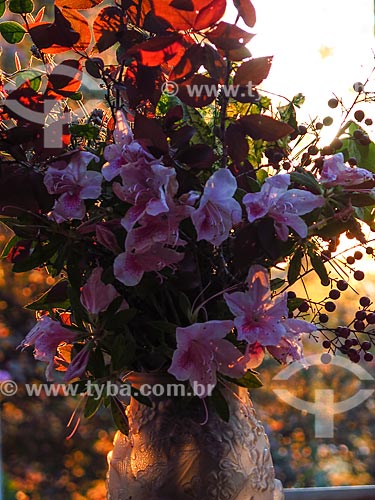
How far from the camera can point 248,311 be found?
2.06 ft

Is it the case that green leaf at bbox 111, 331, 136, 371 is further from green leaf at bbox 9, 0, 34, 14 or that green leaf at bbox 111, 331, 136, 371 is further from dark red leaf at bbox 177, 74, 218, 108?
green leaf at bbox 9, 0, 34, 14

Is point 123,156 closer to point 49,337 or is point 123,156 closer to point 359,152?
point 49,337

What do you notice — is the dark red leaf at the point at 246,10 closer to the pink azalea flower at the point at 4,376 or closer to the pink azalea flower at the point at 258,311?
the pink azalea flower at the point at 258,311

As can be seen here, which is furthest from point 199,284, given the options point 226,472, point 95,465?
point 95,465

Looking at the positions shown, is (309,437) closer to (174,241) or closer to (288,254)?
(288,254)

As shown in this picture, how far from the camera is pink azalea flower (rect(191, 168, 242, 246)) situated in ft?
1.92

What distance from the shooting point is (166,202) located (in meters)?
0.58

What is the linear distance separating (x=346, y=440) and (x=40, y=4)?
97 centimetres

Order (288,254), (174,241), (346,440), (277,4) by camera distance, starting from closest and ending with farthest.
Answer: (174,241) → (288,254) → (277,4) → (346,440)

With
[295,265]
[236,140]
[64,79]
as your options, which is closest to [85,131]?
[64,79]

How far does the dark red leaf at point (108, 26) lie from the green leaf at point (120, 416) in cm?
36

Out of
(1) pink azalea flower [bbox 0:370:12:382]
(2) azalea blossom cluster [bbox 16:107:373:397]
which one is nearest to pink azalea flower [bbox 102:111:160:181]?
(2) azalea blossom cluster [bbox 16:107:373:397]

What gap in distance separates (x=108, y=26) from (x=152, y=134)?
145 mm

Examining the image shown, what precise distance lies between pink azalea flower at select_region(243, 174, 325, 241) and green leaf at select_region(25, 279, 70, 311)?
0.80ft
